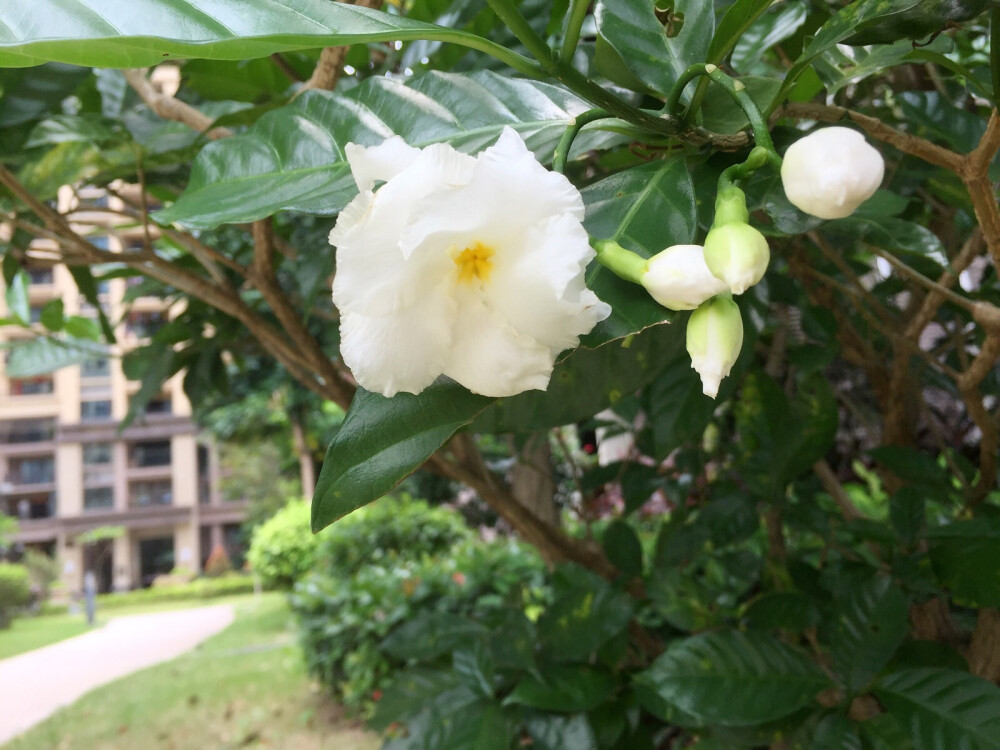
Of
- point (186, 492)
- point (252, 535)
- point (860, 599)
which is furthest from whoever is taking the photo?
point (252, 535)

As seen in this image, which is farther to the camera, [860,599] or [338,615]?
[338,615]

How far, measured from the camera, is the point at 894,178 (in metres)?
0.77

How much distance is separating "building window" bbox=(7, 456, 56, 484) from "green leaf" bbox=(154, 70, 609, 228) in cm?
221

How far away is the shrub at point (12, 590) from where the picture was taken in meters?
2.19

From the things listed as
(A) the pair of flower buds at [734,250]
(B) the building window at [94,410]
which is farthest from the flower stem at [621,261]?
(B) the building window at [94,410]

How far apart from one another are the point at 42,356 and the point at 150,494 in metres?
1.32

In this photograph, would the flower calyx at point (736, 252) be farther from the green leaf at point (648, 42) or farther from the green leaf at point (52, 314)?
the green leaf at point (52, 314)

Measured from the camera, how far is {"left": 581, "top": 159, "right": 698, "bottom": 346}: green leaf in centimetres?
28

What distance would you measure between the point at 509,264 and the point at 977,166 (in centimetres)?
24

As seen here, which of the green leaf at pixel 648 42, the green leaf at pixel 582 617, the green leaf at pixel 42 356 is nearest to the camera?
the green leaf at pixel 648 42

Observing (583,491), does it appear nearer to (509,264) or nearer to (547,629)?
(547,629)

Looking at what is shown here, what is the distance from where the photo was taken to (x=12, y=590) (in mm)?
2207

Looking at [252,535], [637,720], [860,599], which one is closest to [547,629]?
[637,720]

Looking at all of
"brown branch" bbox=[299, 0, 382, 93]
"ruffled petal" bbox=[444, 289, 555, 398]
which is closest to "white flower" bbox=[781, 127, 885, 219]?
"ruffled petal" bbox=[444, 289, 555, 398]
